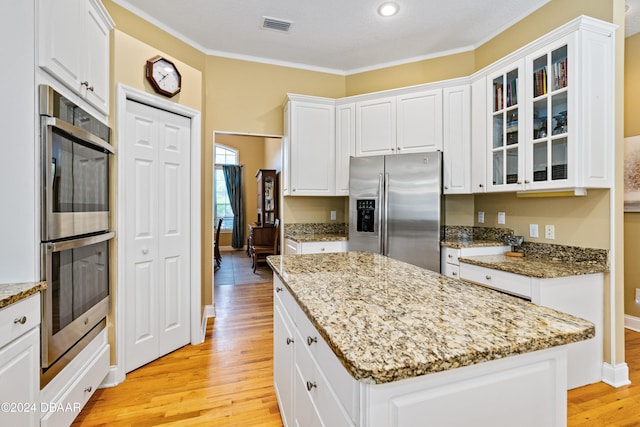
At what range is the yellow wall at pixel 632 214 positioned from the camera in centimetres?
311

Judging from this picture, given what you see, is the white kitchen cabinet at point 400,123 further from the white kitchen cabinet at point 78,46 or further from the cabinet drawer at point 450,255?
the white kitchen cabinet at point 78,46

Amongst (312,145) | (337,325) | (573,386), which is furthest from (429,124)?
(337,325)

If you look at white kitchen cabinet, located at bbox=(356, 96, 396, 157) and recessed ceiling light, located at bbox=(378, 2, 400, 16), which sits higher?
recessed ceiling light, located at bbox=(378, 2, 400, 16)

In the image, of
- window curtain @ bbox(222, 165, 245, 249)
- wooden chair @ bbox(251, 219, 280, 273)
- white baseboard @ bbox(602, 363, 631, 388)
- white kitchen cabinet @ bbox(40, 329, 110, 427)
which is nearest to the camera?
white kitchen cabinet @ bbox(40, 329, 110, 427)

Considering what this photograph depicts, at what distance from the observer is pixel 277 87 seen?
3.91 meters

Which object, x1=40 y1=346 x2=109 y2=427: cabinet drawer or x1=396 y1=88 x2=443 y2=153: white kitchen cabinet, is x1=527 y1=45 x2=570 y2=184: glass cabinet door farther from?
x1=40 y1=346 x2=109 y2=427: cabinet drawer

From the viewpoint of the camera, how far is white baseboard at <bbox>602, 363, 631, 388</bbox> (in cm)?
219

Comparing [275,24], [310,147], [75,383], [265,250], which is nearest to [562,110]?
[310,147]

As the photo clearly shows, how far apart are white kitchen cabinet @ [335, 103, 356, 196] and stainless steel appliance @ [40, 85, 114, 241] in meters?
2.32

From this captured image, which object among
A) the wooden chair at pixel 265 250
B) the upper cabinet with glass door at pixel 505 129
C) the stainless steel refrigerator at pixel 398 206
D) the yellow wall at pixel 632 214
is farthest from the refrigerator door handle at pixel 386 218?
the wooden chair at pixel 265 250

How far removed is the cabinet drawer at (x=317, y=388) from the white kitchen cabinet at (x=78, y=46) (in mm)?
1746

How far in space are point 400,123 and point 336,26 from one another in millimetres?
1159

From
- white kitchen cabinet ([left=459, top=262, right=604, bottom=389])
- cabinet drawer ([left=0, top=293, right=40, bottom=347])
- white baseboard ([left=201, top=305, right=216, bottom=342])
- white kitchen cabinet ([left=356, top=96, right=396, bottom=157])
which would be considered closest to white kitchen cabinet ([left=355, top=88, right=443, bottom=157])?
white kitchen cabinet ([left=356, top=96, right=396, bottom=157])

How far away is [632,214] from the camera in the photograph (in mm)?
3135
